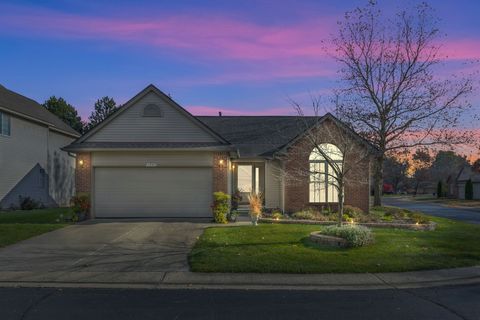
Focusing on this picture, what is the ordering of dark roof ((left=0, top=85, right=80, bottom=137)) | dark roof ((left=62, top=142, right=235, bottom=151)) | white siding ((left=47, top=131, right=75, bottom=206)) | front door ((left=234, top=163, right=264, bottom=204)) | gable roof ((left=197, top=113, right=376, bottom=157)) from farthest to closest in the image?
white siding ((left=47, top=131, right=75, bottom=206)), front door ((left=234, top=163, right=264, bottom=204)), dark roof ((left=0, top=85, right=80, bottom=137)), gable roof ((left=197, top=113, right=376, bottom=157)), dark roof ((left=62, top=142, right=235, bottom=151))

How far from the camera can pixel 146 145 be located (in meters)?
21.2

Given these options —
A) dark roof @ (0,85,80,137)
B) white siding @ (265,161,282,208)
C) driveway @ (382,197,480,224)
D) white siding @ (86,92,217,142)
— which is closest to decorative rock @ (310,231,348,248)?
white siding @ (86,92,217,142)

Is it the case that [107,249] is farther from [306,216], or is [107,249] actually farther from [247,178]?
[247,178]

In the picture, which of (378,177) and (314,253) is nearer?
(314,253)

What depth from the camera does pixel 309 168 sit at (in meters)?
24.2

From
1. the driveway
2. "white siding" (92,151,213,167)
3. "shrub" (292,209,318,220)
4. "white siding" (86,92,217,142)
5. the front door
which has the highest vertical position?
"white siding" (86,92,217,142)

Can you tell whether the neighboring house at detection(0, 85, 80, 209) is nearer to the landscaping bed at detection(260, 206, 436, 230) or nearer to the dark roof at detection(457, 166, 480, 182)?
the landscaping bed at detection(260, 206, 436, 230)

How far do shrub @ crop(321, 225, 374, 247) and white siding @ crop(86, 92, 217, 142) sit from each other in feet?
29.6

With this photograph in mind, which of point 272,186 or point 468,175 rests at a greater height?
point 468,175

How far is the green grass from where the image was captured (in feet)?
36.8

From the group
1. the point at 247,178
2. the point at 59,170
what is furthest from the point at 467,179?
the point at 59,170

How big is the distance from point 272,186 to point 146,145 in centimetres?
747

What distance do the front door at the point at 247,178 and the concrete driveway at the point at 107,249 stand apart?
10.9 metres

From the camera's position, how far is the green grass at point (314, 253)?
442 inches
